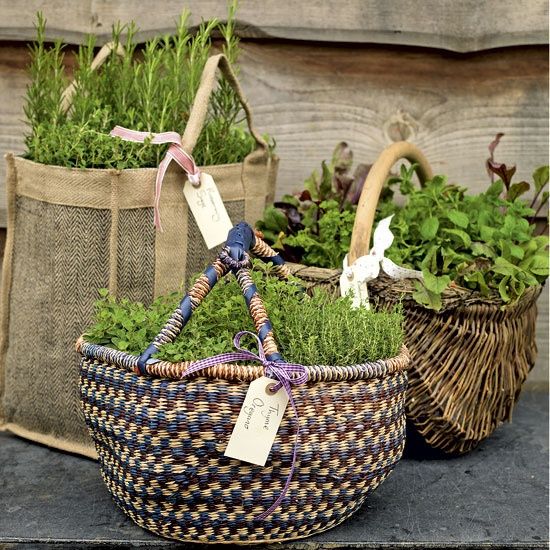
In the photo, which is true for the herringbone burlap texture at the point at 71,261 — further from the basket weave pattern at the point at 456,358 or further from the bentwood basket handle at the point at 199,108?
the basket weave pattern at the point at 456,358

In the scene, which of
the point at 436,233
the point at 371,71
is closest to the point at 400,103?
the point at 371,71

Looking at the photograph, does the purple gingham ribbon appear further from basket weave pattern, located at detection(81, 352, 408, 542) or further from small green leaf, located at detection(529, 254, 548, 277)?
small green leaf, located at detection(529, 254, 548, 277)

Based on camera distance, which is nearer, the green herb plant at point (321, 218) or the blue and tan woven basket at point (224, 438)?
the blue and tan woven basket at point (224, 438)

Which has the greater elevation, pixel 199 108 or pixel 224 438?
pixel 199 108

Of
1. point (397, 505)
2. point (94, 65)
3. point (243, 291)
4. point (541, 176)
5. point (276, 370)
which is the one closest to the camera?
point (276, 370)

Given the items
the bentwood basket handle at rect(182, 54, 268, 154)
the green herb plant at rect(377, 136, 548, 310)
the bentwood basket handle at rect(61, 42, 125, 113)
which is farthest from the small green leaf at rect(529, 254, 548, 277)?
the bentwood basket handle at rect(61, 42, 125, 113)

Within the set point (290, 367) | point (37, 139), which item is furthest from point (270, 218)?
point (290, 367)

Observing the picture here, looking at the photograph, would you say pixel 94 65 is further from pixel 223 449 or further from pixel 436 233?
pixel 223 449

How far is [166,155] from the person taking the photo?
1.69m

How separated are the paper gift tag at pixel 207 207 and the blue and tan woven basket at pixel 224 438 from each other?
1.02ft

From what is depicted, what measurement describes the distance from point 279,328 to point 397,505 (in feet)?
1.45

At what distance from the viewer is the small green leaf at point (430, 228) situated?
66.8 inches

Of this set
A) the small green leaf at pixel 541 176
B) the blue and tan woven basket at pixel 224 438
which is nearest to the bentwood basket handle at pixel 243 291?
the blue and tan woven basket at pixel 224 438

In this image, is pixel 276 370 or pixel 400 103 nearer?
pixel 276 370
